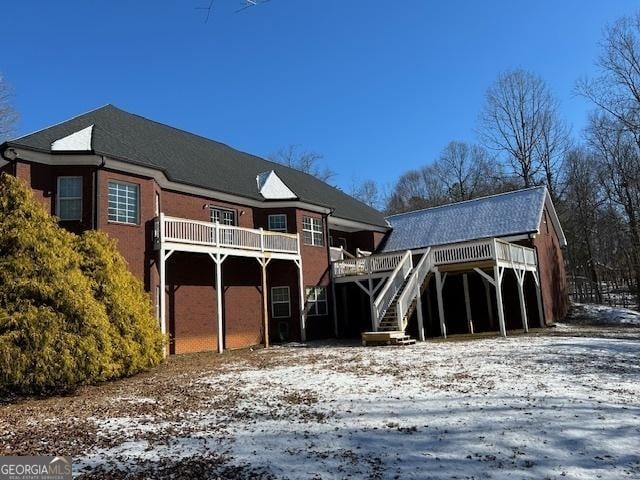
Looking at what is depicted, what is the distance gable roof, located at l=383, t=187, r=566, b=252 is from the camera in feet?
75.5

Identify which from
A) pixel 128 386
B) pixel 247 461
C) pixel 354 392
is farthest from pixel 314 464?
pixel 128 386

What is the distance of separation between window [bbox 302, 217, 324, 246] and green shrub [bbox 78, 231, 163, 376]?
32.9 ft

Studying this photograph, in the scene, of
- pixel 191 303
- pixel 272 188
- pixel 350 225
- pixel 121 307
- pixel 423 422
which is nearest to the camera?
pixel 423 422

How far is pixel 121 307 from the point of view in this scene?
1109 cm

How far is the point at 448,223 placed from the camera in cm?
2572

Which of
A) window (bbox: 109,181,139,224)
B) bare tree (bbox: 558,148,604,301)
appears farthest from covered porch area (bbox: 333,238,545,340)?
bare tree (bbox: 558,148,604,301)

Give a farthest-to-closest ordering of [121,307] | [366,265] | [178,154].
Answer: [366,265], [178,154], [121,307]

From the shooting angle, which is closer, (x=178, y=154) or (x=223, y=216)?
(x=223, y=216)

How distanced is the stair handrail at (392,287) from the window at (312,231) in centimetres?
435

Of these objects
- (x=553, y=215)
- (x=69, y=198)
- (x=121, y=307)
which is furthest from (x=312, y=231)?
(x=553, y=215)

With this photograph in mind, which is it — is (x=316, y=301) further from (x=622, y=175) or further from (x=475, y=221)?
(x=622, y=175)

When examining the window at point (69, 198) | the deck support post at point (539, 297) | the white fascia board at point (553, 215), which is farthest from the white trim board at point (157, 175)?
the white fascia board at point (553, 215)

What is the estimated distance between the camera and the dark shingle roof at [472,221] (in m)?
23.0

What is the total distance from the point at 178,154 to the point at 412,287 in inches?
422
